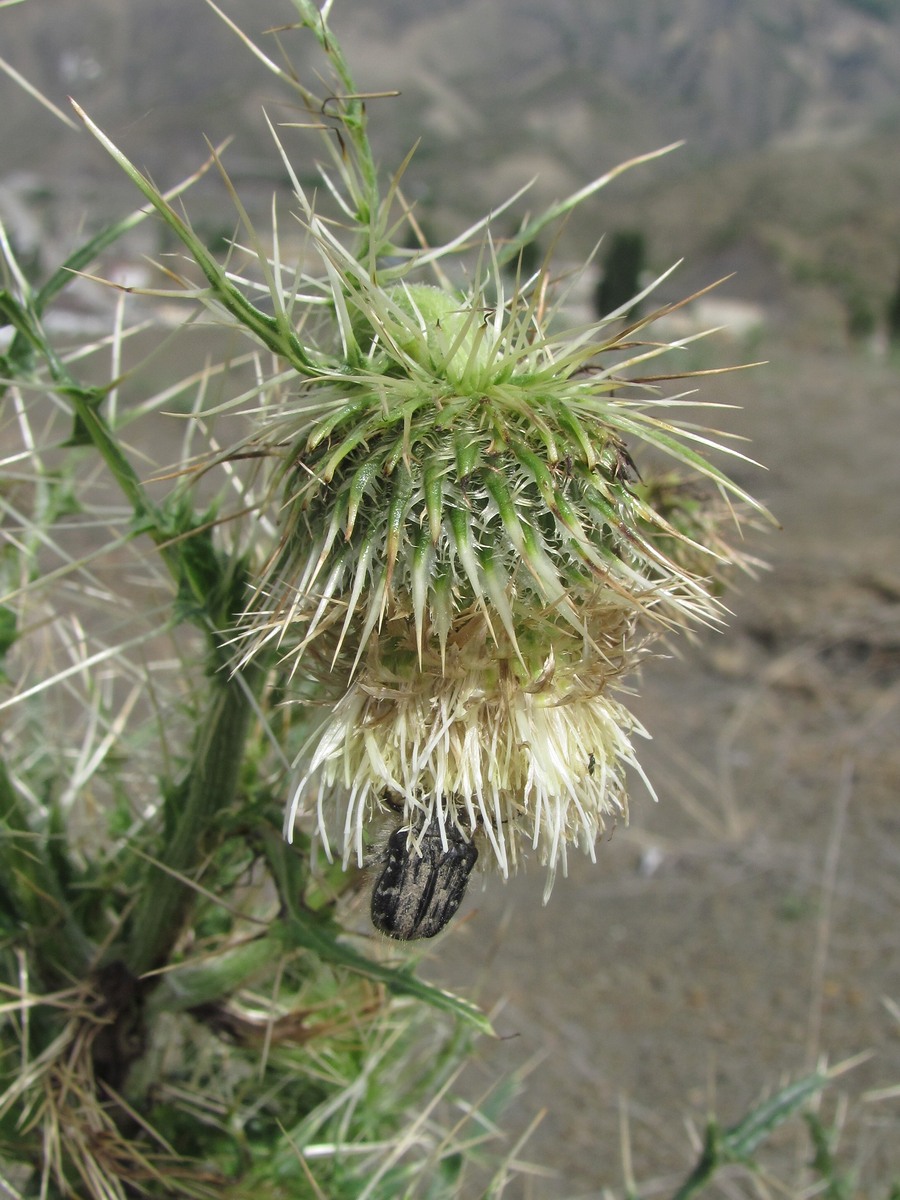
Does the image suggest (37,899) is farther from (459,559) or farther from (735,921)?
(735,921)

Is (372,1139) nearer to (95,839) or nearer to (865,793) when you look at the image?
(95,839)

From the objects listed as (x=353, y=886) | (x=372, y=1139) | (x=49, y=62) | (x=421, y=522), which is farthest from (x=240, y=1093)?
(x=49, y=62)

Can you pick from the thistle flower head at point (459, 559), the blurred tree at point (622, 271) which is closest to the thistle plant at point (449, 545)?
the thistle flower head at point (459, 559)

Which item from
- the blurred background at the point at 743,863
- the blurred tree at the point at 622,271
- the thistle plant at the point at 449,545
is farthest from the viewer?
the blurred tree at the point at 622,271

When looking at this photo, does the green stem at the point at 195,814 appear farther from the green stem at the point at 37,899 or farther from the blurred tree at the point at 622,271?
the blurred tree at the point at 622,271

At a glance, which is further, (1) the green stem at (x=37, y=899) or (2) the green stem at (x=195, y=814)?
(1) the green stem at (x=37, y=899)

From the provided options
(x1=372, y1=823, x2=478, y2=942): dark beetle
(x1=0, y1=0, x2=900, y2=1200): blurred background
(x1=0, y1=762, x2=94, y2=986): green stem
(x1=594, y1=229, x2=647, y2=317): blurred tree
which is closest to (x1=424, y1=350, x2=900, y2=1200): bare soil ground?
(x1=0, y1=0, x2=900, y2=1200): blurred background

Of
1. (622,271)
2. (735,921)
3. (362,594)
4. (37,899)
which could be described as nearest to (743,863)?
(735,921)
